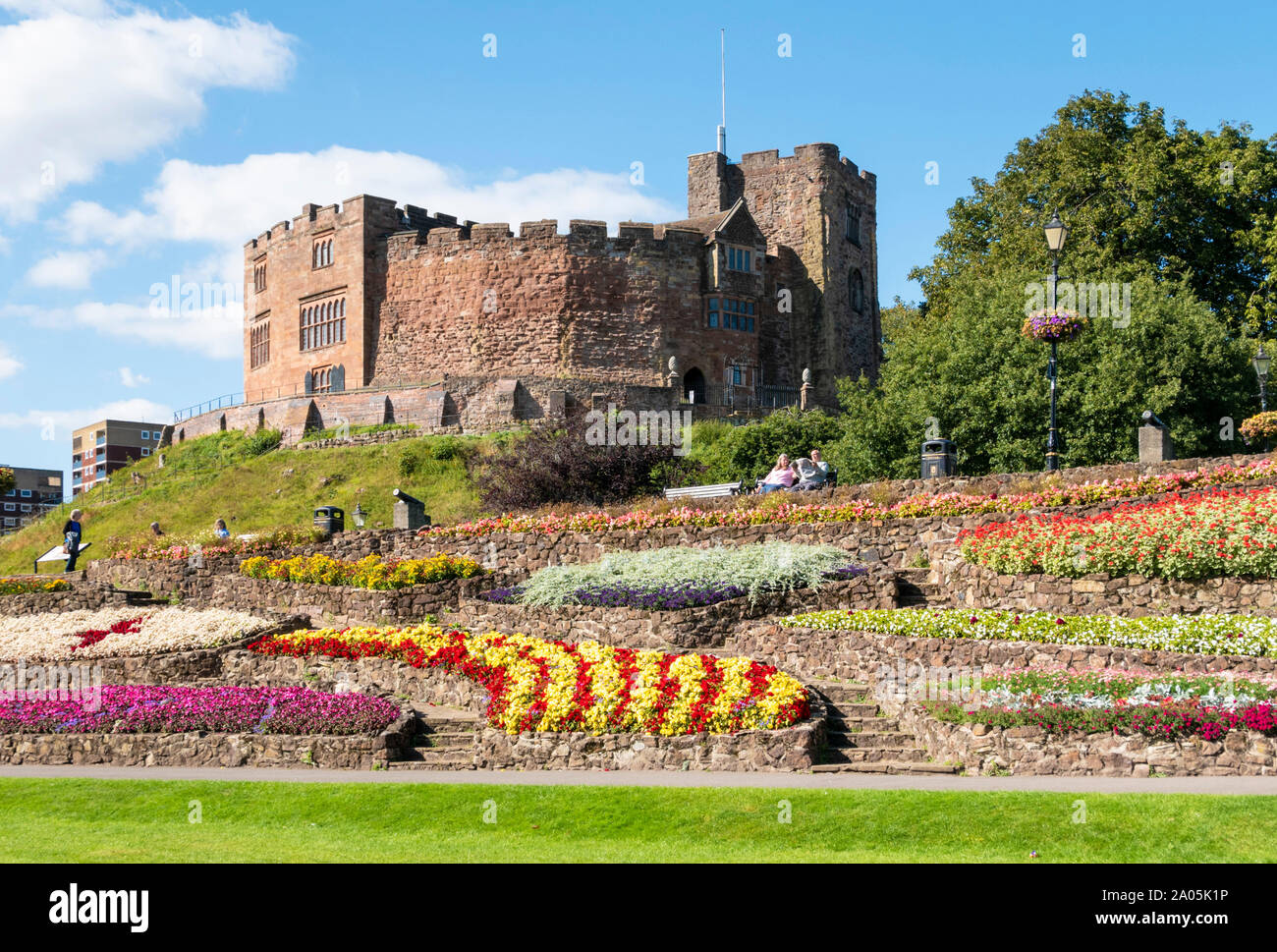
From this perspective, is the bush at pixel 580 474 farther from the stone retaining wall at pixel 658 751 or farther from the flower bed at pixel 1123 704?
the flower bed at pixel 1123 704

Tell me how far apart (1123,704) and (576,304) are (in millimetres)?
41248

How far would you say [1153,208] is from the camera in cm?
3822

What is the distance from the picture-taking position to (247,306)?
61.8 m

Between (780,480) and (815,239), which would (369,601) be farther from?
(815,239)

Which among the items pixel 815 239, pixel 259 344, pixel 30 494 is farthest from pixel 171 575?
pixel 30 494

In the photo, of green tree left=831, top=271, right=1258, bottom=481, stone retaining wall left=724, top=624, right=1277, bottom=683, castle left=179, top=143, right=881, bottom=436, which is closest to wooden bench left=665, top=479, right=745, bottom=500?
green tree left=831, top=271, right=1258, bottom=481

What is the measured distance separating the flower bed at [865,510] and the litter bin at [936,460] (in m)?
1.26

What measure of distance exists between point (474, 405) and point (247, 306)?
20064 millimetres

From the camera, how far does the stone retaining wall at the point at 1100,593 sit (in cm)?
1712

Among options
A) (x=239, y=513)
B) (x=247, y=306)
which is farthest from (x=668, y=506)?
(x=247, y=306)

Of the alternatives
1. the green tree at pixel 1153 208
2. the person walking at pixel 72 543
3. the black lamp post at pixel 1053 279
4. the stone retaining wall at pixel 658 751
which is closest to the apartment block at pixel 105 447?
the person walking at pixel 72 543

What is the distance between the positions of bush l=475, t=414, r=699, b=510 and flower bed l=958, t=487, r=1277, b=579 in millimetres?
13134

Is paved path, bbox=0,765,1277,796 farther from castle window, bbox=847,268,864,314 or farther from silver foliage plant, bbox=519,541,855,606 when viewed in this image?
castle window, bbox=847,268,864,314
